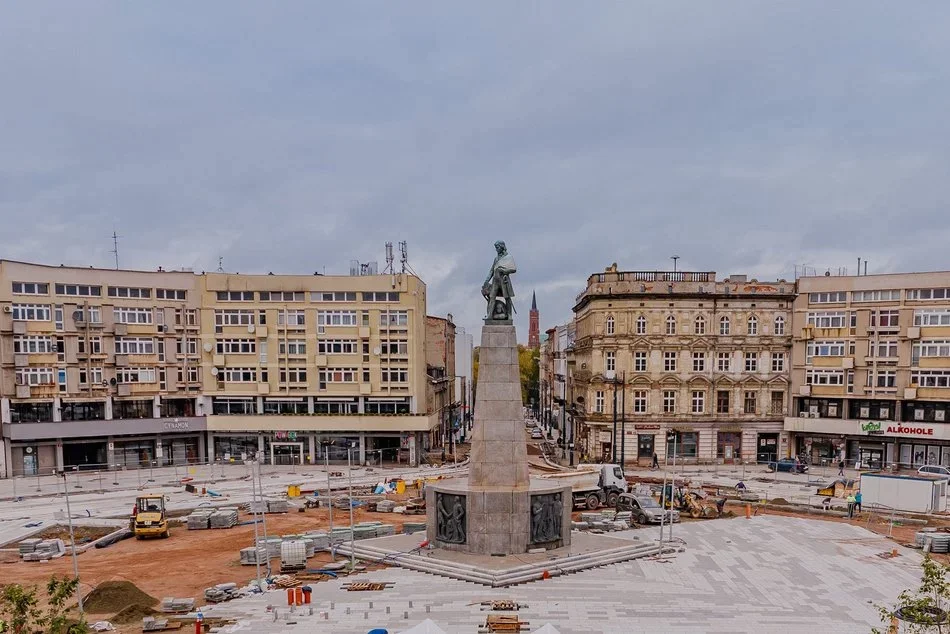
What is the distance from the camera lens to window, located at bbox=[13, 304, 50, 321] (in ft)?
180

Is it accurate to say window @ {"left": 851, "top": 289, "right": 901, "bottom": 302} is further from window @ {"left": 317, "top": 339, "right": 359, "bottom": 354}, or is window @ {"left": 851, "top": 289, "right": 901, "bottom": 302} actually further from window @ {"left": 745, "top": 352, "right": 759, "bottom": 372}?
window @ {"left": 317, "top": 339, "right": 359, "bottom": 354}

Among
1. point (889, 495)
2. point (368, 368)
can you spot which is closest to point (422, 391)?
point (368, 368)

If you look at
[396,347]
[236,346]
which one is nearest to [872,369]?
[396,347]

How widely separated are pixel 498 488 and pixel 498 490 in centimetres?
21

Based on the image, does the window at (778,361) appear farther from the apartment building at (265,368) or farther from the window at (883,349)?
the apartment building at (265,368)

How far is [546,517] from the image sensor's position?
29.2 metres

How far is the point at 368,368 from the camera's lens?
61281 mm

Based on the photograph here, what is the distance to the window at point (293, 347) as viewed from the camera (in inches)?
2406

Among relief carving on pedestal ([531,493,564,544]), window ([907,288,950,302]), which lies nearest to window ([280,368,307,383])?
relief carving on pedestal ([531,493,564,544])

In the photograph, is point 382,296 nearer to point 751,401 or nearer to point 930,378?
point 751,401

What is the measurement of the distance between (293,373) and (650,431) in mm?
33400

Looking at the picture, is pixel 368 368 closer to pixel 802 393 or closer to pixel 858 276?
pixel 802 393

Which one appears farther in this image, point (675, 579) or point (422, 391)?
point (422, 391)

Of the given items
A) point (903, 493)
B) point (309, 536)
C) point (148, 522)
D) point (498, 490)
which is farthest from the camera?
point (903, 493)
